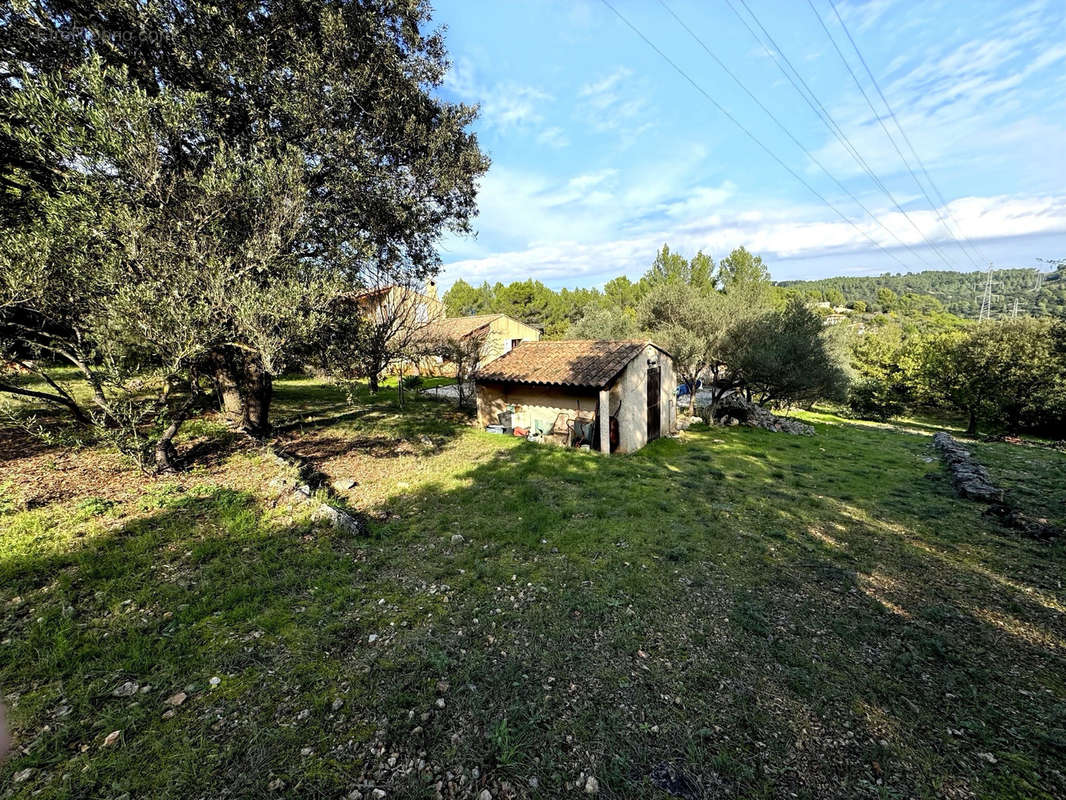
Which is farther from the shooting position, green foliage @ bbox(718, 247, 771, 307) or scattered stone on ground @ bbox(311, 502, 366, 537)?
green foliage @ bbox(718, 247, 771, 307)

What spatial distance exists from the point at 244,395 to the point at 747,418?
72.5ft

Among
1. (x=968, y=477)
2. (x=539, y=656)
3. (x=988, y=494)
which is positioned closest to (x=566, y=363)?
(x=988, y=494)

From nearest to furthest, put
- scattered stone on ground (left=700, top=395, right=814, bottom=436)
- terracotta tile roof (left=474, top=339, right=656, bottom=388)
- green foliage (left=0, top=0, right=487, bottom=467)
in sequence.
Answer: green foliage (left=0, top=0, right=487, bottom=467), terracotta tile roof (left=474, top=339, right=656, bottom=388), scattered stone on ground (left=700, top=395, right=814, bottom=436)

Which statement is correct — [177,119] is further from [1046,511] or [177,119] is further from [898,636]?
[1046,511]

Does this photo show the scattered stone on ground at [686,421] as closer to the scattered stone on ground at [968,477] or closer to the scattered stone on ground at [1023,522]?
the scattered stone on ground at [968,477]

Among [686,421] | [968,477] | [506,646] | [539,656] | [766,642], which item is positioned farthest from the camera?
[686,421]

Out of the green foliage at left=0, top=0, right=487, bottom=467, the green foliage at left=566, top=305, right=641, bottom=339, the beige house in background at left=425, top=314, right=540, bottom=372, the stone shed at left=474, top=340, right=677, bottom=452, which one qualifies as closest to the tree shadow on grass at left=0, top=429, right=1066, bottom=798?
the green foliage at left=0, top=0, right=487, bottom=467

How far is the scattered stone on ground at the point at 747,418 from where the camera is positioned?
20.5 m

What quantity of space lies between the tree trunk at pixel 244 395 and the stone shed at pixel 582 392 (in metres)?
7.03

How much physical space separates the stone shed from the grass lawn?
540cm

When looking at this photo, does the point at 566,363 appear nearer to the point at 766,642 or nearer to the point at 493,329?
the point at 766,642

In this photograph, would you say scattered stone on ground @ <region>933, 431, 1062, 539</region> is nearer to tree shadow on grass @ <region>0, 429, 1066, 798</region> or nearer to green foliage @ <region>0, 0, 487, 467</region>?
tree shadow on grass @ <region>0, 429, 1066, 798</region>

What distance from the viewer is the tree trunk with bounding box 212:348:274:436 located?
10039 millimetres

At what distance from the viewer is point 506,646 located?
418cm
